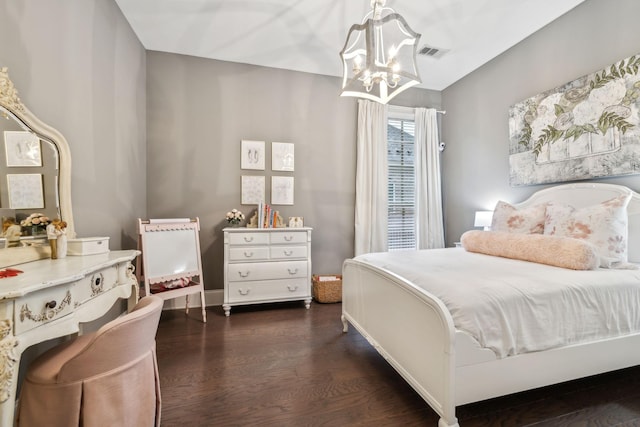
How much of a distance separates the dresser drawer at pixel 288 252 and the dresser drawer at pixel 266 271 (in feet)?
0.23

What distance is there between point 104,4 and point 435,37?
10.1 ft

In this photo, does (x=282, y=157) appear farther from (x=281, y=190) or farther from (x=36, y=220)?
(x=36, y=220)

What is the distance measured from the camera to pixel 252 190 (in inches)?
134

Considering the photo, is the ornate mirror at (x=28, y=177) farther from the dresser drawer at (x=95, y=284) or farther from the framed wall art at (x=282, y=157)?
the framed wall art at (x=282, y=157)

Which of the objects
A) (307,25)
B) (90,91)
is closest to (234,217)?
(90,91)

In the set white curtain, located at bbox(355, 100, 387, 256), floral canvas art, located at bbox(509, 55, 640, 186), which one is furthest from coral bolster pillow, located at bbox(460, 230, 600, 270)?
white curtain, located at bbox(355, 100, 387, 256)

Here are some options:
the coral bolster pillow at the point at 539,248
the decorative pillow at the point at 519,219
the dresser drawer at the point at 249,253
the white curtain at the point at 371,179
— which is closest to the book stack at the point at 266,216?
the dresser drawer at the point at 249,253

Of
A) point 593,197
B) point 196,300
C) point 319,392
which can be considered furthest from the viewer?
point 196,300

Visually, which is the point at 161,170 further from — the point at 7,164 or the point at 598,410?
the point at 598,410

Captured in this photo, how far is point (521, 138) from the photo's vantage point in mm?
2973

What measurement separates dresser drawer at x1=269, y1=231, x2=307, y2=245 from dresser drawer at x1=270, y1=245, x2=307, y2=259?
0.23 ft

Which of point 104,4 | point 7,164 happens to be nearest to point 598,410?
point 7,164

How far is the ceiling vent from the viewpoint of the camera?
3092 mm

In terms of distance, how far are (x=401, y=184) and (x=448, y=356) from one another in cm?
315
